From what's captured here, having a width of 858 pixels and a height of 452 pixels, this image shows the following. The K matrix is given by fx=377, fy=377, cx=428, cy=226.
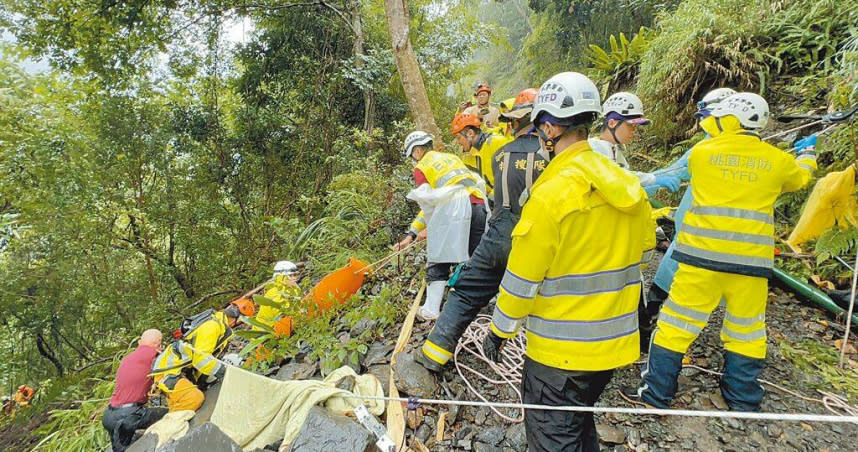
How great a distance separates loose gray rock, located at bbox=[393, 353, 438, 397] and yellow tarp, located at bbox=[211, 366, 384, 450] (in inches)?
6.2

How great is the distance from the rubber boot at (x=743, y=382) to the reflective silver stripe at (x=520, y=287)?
5.49ft

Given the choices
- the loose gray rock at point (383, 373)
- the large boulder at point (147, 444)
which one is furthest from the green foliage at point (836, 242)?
the large boulder at point (147, 444)

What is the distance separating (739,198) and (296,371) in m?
3.39

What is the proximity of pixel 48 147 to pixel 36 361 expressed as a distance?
5.05 m

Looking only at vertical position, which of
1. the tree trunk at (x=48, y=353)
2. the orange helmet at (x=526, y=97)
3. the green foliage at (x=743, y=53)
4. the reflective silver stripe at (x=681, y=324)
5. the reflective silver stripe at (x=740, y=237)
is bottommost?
the tree trunk at (x=48, y=353)

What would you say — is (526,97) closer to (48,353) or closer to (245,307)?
(245,307)

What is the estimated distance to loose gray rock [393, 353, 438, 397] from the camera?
2.56 meters

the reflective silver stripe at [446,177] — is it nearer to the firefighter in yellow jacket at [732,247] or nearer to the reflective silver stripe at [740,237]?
the firefighter in yellow jacket at [732,247]

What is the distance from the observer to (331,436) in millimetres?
2152

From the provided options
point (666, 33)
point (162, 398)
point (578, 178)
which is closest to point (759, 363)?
point (578, 178)

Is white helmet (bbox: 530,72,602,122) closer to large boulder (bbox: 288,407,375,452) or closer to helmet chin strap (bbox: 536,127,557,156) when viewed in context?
helmet chin strap (bbox: 536,127,557,156)

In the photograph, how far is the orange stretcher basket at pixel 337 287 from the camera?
3.83 metres

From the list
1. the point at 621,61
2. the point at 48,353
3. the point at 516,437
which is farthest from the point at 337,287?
the point at 48,353

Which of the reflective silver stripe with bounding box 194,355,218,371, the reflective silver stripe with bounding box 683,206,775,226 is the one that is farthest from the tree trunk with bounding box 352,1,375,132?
the reflective silver stripe with bounding box 683,206,775,226
